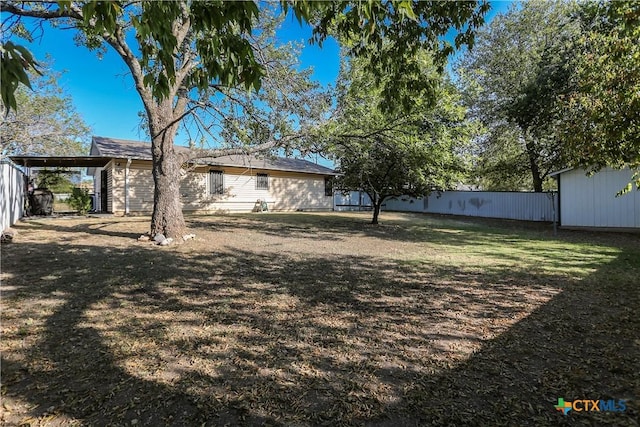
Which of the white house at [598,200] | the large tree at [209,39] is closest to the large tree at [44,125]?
the large tree at [209,39]

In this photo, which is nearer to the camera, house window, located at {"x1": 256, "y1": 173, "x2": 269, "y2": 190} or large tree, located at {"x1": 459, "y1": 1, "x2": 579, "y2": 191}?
large tree, located at {"x1": 459, "y1": 1, "x2": 579, "y2": 191}

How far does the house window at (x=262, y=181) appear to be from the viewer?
20.6m

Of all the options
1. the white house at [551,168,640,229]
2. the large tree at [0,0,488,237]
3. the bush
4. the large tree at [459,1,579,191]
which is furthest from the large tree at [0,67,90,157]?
the white house at [551,168,640,229]

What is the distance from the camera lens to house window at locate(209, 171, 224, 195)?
1861 centimetres

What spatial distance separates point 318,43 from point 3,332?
4.44 m

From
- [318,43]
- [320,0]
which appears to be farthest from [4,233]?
[320,0]

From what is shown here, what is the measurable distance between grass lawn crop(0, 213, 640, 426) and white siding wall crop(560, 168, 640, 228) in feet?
25.5

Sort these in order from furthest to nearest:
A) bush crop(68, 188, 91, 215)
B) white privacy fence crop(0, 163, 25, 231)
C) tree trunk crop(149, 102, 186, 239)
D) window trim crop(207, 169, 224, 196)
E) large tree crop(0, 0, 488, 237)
Result: window trim crop(207, 169, 224, 196)
bush crop(68, 188, 91, 215)
white privacy fence crop(0, 163, 25, 231)
tree trunk crop(149, 102, 186, 239)
large tree crop(0, 0, 488, 237)

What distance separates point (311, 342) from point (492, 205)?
20.5 m

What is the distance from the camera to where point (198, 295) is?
4.47 m

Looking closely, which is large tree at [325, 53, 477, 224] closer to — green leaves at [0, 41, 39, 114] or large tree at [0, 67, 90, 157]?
green leaves at [0, 41, 39, 114]

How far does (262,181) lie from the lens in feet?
68.2

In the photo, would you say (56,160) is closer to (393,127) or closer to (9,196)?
(9,196)

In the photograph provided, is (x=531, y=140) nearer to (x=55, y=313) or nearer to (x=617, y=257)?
(x=617, y=257)
